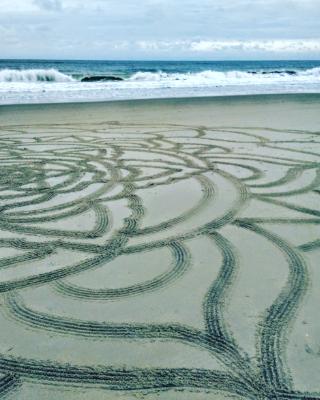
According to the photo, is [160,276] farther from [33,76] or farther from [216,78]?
[216,78]

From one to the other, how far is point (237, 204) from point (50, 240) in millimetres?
1876

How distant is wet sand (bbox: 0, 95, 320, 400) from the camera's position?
194 centimetres

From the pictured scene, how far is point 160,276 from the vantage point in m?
2.82

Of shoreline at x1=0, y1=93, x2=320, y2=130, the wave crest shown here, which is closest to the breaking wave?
the wave crest

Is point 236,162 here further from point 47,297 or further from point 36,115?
point 36,115

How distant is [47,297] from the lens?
2.57m

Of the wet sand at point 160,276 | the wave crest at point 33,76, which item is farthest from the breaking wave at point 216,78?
the wet sand at point 160,276

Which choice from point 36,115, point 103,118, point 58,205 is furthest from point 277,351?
point 36,115

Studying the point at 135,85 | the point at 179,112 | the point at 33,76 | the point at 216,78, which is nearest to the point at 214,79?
the point at 216,78

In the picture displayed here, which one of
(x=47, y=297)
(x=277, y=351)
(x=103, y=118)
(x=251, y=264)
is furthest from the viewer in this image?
(x=103, y=118)

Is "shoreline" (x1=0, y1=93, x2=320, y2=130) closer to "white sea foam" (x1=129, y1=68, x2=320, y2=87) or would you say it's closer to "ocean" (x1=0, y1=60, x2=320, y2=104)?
"ocean" (x1=0, y1=60, x2=320, y2=104)

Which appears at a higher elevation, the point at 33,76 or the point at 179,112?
the point at 33,76

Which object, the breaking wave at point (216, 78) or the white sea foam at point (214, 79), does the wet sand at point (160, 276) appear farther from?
the breaking wave at point (216, 78)

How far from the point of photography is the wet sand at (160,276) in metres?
1.94
